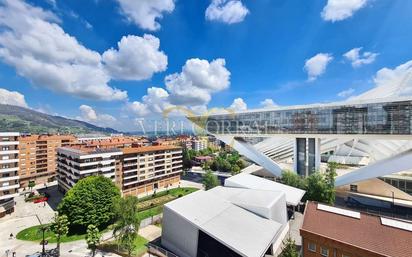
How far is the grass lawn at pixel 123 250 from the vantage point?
2856 centimetres

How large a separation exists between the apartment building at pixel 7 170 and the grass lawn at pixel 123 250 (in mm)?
26234

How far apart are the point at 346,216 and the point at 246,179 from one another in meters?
24.0

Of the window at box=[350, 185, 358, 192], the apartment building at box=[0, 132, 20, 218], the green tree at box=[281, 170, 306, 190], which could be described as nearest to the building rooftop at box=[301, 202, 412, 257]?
the green tree at box=[281, 170, 306, 190]

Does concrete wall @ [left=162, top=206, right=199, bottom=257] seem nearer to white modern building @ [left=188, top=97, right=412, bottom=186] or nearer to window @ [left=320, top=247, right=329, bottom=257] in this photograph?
window @ [left=320, top=247, right=329, bottom=257]

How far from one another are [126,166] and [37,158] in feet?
131

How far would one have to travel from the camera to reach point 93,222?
3553cm

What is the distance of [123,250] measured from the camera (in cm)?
2919

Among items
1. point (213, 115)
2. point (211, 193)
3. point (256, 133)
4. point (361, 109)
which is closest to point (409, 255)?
point (211, 193)

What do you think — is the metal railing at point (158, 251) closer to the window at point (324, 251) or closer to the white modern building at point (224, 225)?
the white modern building at point (224, 225)

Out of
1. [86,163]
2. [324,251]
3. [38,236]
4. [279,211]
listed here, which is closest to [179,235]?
[279,211]

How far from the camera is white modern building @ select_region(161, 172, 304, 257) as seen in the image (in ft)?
80.1

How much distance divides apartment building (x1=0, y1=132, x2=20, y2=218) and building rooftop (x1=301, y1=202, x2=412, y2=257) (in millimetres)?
50859

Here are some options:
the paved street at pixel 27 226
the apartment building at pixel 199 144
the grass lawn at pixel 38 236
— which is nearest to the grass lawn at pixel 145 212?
the grass lawn at pixel 38 236

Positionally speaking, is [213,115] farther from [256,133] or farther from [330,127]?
[330,127]
